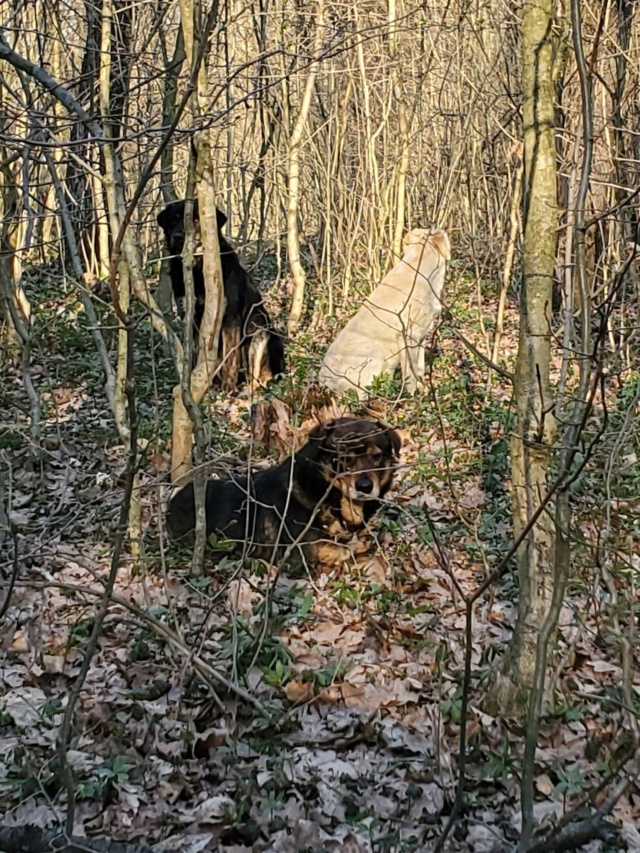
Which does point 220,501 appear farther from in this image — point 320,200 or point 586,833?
point 320,200

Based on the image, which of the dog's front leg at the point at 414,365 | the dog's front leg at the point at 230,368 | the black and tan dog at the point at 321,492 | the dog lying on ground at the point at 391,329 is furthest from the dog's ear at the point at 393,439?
the dog's front leg at the point at 230,368

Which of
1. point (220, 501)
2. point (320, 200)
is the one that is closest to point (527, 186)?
point (220, 501)

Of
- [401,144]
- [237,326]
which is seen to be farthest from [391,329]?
[401,144]

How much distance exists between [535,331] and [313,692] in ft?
6.86

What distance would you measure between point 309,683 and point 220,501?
2.29m

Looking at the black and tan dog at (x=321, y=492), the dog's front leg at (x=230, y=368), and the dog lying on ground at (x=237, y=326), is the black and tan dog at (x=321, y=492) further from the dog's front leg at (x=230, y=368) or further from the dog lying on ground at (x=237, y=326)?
the dog's front leg at (x=230, y=368)

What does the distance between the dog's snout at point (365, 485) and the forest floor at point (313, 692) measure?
1.42 feet

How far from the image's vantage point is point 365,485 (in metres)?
6.06

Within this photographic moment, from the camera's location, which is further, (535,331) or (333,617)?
(333,617)

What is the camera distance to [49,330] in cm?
1198

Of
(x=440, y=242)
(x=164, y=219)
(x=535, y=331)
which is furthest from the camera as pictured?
(x=440, y=242)

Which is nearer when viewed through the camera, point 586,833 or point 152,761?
point 586,833

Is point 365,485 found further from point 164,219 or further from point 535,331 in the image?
point 164,219

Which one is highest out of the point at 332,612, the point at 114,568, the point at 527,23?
the point at 527,23
